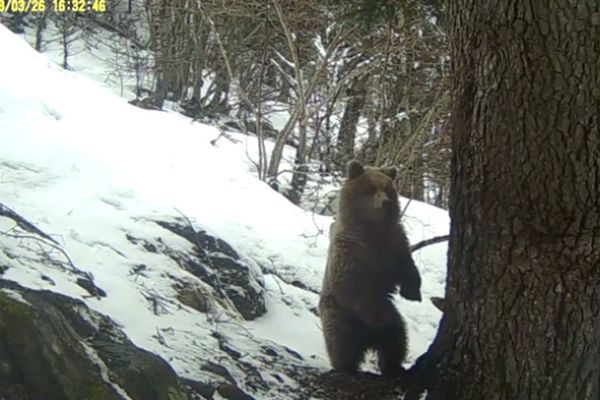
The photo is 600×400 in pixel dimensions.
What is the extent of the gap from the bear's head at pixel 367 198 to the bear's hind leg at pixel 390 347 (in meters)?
0.64

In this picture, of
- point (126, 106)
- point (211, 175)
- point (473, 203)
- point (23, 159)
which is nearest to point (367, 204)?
point (473, 203)

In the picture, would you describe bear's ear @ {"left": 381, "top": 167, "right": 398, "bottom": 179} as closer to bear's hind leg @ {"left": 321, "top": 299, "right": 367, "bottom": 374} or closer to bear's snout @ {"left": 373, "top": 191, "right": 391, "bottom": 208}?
bear's snout @ {"left": 373, "top": 191, "right": 391, "bottom": 208}

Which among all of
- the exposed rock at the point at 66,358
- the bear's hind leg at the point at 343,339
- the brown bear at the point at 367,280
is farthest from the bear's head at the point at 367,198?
the exposed rock at the point at 66,358

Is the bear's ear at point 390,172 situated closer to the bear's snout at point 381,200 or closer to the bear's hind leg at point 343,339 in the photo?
the bear's snout at point 381,200

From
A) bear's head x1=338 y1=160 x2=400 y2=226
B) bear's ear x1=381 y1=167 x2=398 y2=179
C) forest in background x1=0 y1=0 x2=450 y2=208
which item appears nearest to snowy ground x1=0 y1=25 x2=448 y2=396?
bear's head x1=338 y1=160 x2=400 y2=226

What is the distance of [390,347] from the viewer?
16.5 feet

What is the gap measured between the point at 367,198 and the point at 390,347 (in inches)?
36.6

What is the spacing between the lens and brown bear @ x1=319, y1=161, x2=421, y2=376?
4.89m

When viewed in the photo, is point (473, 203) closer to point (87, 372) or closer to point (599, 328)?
point (599, 328)

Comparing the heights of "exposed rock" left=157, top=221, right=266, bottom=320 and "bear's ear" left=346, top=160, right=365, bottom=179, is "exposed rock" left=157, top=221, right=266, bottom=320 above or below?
below

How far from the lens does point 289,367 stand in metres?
4.72

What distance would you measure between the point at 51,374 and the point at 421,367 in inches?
75.1

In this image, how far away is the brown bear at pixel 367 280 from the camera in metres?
4.89

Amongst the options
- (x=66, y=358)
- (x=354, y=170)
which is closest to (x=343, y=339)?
(x=354, y=170)
